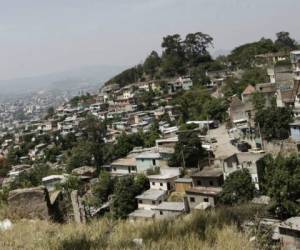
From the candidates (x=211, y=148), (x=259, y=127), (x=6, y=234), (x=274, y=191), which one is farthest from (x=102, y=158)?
(x=6, y=234)

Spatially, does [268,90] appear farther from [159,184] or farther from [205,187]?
[205,187]

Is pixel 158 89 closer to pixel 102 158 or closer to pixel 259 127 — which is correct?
pixel 102 158

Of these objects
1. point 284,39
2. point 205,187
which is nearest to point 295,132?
point 205,187

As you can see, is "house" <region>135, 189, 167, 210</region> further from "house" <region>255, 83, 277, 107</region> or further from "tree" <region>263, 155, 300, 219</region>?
"house" <region>255, 83, 277, 107</region>

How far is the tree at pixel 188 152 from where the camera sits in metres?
21.4

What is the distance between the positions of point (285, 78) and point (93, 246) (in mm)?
25734

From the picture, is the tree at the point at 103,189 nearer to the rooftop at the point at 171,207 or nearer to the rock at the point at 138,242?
the rooftop at the point at 171,207

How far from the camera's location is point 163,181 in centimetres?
1998

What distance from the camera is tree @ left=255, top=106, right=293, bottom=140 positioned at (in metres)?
21.1

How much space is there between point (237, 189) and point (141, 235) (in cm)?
1172

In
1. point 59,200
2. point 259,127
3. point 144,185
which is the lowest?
point 144,185

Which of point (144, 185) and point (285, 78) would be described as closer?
point (144, 185)

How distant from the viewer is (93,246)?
13.7 feet

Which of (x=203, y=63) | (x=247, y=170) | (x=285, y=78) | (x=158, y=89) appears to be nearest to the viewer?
(x=247, y=170)
